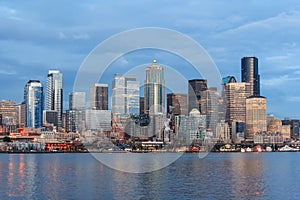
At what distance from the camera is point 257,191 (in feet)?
170

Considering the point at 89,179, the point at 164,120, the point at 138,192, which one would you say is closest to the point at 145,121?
the point at 164,120

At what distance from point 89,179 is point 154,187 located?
1148 centimetres

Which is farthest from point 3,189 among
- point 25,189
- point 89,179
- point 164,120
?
point 164,120

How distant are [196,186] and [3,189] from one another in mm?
19055

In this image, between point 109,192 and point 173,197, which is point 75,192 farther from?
point 173,197

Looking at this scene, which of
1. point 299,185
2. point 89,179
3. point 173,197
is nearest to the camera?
point 173,197

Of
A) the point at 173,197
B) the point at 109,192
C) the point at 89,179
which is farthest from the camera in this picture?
the point at 89,179

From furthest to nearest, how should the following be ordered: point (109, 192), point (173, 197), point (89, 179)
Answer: point (89, 179), point (109, 192), point (173, 197)

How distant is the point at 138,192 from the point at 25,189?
1124 centimetres

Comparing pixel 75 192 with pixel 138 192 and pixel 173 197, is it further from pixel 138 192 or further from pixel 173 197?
pixel 173 197

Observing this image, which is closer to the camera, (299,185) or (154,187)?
(154,187)

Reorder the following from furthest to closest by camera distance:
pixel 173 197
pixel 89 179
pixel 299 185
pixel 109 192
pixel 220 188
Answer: pixel 89 179, pixel 299 185, pixel 220 188, pixel 109 192, pixel 173 197

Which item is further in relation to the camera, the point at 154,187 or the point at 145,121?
the point at 145,121

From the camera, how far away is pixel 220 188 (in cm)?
5366
